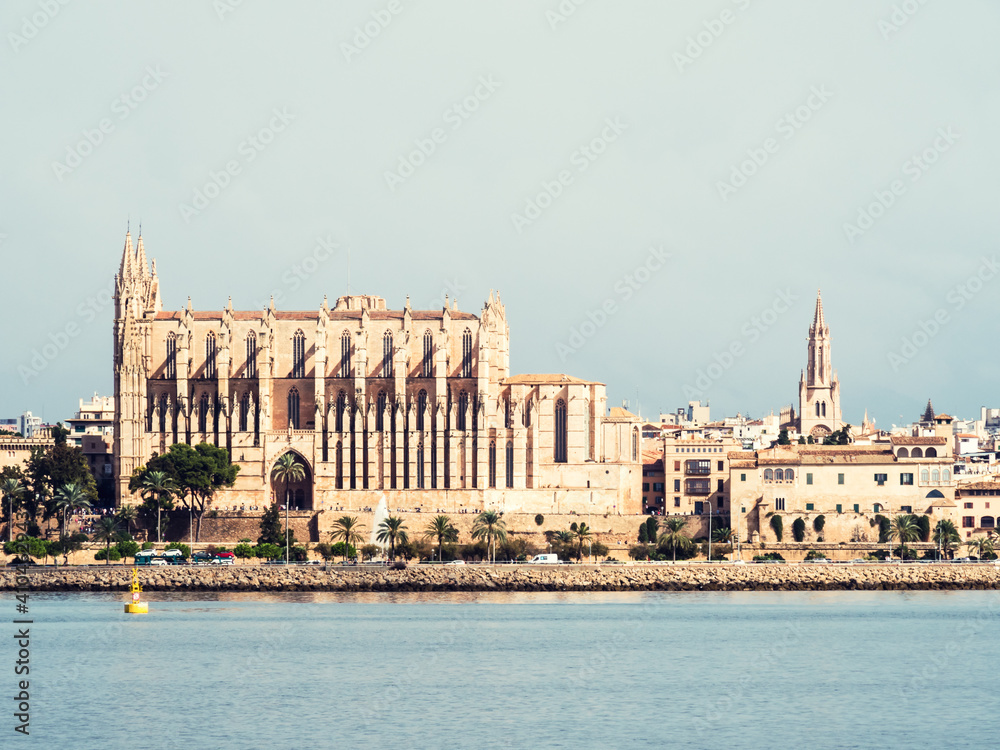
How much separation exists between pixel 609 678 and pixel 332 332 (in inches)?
2524

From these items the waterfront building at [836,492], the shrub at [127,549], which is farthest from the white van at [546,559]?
the shrub at [127,549]

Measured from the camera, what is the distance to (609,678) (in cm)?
5919

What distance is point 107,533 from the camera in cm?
10462

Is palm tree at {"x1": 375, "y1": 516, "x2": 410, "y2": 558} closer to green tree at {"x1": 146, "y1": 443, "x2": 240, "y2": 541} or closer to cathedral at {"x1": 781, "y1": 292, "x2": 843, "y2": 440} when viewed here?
green tree at {"x1": 146, "y1": 443, "x2": 240, "y2": 541}

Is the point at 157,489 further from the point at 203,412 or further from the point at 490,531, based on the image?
the point at 490,531

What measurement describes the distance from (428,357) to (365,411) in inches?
212

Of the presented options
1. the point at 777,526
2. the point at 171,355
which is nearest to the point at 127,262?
the point at 171,355

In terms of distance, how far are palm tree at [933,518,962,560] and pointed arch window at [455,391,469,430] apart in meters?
29.3

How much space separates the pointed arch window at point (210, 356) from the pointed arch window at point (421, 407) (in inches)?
512

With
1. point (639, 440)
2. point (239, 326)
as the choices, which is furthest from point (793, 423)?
point (239, 326)

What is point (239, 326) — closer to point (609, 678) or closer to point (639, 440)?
point (639, 440)

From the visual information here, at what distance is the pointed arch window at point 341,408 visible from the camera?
11869cm

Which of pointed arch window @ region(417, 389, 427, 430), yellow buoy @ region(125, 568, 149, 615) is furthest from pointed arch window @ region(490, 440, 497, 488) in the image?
yellow buoy @ region(125, 568, 149, 615)

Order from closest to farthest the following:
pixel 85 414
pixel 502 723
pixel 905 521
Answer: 1. pixel 502 723
2. pixel 905 521
3. pixel 85 414
